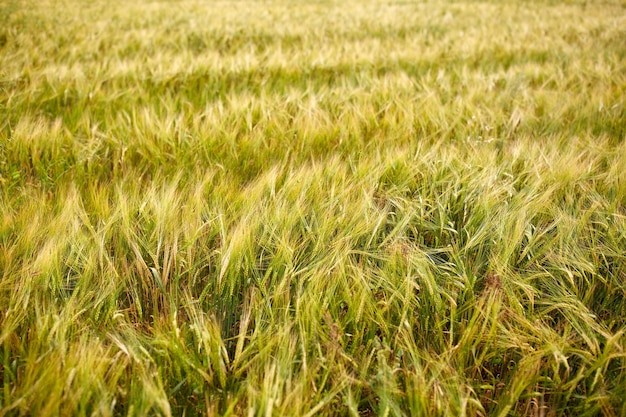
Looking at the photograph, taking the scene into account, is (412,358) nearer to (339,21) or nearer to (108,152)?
(108,152)

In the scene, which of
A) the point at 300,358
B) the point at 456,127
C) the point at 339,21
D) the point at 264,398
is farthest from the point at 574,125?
the point at 339,21

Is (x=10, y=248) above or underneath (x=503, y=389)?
above

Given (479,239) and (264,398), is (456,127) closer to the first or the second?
(479,239)

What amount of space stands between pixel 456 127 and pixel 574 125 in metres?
0.51

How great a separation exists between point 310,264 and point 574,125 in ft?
4.74

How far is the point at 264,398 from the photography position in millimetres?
509

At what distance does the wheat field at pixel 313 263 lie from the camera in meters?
0.56

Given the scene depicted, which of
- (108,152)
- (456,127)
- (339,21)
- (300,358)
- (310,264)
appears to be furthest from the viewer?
(339,21)

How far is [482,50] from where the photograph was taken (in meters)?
3.12

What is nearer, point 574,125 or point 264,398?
point 264,398

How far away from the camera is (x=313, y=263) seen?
0.75 metres

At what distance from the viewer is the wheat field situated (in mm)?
561

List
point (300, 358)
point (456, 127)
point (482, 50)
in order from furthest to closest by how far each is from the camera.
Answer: point (482, 50) < point (456, 127) < point (300, 358)

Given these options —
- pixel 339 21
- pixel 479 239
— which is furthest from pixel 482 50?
pixel 479 239
